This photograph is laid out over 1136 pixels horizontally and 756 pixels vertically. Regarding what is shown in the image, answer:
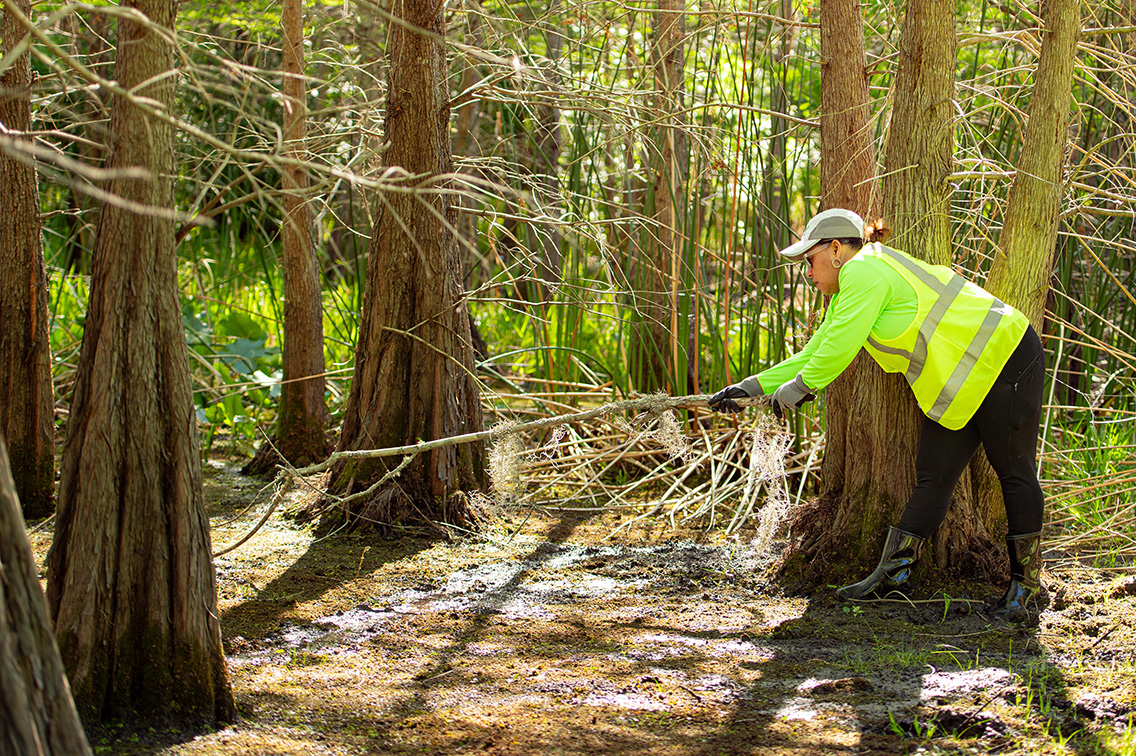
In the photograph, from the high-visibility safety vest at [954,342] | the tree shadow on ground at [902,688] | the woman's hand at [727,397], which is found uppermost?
the high-visibility safety vest at [954,342]

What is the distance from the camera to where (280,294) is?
896 centimetres

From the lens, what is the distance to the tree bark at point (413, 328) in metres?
4.72

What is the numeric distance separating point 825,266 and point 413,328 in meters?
1.97

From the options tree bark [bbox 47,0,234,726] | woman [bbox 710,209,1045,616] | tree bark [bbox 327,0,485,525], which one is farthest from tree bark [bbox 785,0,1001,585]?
tree bark [bbox 47,0,234,726]

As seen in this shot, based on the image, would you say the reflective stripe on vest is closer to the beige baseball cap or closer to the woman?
the woman

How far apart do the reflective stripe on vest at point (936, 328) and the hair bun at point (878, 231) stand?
317mm

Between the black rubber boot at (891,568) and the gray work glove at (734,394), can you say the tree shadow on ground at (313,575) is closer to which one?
the gray work glove at (734,394)

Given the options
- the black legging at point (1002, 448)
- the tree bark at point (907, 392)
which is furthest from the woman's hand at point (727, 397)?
the black legging at point (1002, 448)

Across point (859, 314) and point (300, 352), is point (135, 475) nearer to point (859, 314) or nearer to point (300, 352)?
point (859, 314)

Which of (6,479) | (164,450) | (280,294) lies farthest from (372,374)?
(280,294)

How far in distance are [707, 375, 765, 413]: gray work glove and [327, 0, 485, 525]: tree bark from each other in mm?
1446

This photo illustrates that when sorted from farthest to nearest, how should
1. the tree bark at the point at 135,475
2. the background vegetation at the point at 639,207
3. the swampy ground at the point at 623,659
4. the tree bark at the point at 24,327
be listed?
the background vegetation at the point at 639,207, the tree bark at the point at 24,327, the swampy ground at the point at 623,659, the tree bark at the point at 135,475

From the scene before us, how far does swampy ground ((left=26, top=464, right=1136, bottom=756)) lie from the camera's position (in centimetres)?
273

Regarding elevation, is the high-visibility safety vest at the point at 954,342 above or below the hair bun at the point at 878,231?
below
